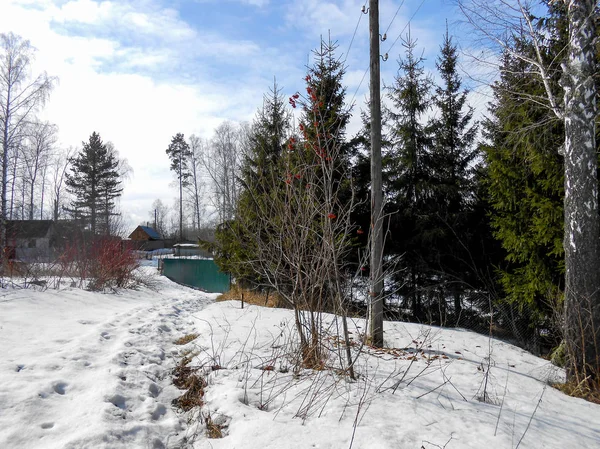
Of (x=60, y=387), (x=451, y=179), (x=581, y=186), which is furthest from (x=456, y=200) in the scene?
(x=60, y=387)

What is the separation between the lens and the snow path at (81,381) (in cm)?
230

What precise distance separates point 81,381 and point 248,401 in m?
1.47

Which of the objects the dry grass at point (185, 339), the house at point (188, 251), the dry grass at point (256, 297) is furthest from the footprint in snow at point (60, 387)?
the house at point (188, 251)

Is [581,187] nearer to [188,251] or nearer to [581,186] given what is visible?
[581,186]

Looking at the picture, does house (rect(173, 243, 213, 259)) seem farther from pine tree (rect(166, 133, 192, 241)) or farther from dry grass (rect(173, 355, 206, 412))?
dry grass (rect(173, 355, 206, 412))

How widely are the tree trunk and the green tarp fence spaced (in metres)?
13.4

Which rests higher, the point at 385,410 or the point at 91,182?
the point at 91,182

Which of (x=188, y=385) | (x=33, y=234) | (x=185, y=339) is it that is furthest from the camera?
(x=33, y=234)

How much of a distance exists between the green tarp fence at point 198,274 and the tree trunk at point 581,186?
43.9ft

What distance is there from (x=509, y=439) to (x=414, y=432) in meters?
0.64

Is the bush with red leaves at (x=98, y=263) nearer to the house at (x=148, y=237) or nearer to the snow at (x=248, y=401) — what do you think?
the snow at (x=248, y=401)

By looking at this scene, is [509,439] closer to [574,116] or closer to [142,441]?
[142,441]

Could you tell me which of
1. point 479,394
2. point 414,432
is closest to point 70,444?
point 414,432

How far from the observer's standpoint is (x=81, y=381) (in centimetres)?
309
